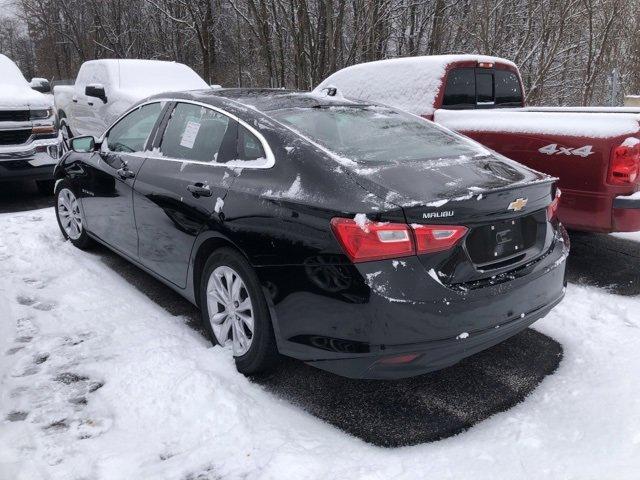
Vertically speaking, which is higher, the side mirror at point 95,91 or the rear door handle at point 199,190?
the side mirror at point 95,91

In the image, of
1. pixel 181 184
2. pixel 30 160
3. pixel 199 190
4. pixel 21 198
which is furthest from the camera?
pixel 21 198

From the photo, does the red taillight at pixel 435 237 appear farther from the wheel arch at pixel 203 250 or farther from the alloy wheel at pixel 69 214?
the alloy wheel at pixel 69 214

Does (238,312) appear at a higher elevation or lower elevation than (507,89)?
lower

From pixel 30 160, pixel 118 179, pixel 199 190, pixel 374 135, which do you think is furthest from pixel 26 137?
pixel 374 135

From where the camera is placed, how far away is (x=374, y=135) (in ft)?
10.5

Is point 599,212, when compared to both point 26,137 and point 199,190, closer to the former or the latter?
point 199,190

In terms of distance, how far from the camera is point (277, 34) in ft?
53.8

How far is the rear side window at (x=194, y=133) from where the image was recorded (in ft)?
10.8

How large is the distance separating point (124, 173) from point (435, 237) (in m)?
2.65

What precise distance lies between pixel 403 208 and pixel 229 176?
1134 mm

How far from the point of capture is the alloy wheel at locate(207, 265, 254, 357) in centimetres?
293

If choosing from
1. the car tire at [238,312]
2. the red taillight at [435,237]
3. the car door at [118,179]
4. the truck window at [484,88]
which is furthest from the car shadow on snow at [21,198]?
the red taillight at [435,237]

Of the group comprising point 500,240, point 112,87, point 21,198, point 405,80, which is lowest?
point 21,198

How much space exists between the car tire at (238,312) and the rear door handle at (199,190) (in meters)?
0.34
